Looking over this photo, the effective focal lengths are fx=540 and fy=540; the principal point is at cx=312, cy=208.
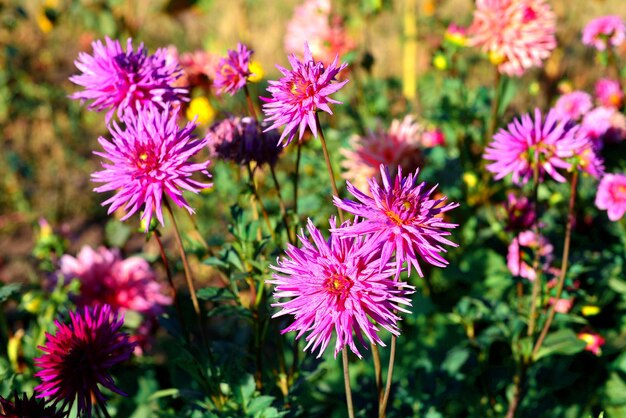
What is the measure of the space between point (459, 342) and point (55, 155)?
3456mm

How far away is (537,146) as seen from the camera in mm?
1381

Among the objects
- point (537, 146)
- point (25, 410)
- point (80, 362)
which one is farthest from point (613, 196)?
point (25, 410)

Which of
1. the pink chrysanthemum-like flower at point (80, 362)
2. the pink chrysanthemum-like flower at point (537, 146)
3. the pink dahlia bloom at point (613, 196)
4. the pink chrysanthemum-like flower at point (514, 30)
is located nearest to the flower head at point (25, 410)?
the pink chrysanthemum-like flower at point (80, 362)

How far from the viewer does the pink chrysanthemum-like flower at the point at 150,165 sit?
1.10 metres

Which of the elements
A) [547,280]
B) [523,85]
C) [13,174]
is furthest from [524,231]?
[13,174]

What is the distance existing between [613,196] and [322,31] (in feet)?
5.63

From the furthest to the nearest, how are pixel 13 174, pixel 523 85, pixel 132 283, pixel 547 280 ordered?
pixel 523 85 < pixel 13 174 < pixel 132 283 < pixel 547 280

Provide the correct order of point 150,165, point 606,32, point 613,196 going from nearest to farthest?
point 150,165 → point 613,196 → point 606,32

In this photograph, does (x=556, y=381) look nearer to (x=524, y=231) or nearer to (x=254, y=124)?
(x=524, y=231)

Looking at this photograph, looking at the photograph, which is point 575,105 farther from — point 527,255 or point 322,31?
point 322,31

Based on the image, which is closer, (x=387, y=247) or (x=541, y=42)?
(x=387, y=247)

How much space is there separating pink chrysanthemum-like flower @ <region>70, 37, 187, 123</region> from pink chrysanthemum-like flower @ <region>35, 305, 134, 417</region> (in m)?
0.49

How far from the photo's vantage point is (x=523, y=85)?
412 cm

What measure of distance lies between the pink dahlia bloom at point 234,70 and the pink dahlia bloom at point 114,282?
974 mm
